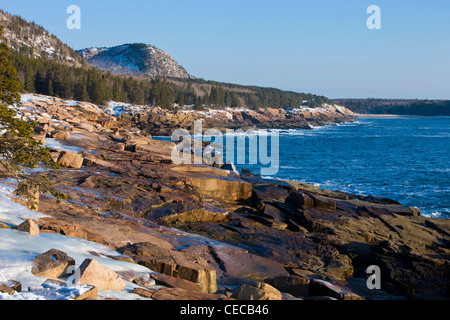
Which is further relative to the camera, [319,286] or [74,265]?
[319,286]

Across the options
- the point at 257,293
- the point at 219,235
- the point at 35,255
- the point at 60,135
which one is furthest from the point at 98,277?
the point at 60,135

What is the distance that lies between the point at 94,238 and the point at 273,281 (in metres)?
5.63

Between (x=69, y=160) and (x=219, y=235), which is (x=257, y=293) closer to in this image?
(x=219, y=235)

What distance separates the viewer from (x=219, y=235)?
16938 mm

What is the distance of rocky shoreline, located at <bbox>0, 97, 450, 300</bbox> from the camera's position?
9609 mm

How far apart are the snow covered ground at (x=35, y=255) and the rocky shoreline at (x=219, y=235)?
14 cm

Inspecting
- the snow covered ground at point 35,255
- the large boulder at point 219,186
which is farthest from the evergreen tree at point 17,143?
the large boulder at point 219,186

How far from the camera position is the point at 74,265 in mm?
8516

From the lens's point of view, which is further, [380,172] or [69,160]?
[380,172]

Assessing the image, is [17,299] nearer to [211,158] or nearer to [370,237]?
[370,237]

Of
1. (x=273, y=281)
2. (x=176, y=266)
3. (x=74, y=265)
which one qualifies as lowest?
(x=273, y=281)

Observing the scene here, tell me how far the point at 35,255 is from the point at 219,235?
9.22m

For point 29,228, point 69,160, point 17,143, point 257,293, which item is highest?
point 17,143

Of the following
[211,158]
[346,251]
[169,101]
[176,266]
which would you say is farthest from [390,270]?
[169,101]
